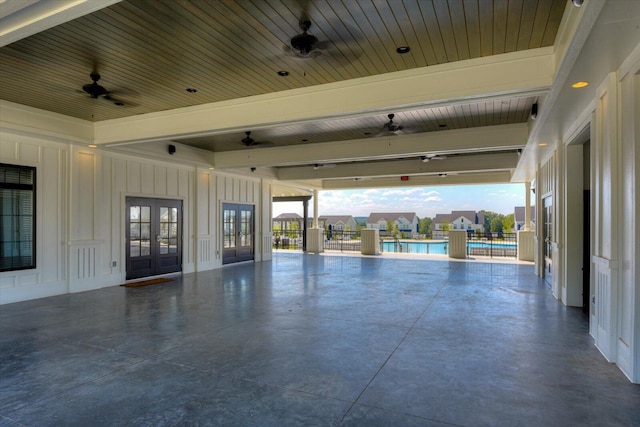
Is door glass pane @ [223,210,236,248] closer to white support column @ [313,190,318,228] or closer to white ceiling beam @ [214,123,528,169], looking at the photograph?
white ceiling beam @ [214,123,528,169]

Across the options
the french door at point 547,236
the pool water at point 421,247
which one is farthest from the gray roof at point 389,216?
the french door at point 547,236

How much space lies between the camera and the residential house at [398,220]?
1682 inches

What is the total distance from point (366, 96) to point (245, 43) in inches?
66.4

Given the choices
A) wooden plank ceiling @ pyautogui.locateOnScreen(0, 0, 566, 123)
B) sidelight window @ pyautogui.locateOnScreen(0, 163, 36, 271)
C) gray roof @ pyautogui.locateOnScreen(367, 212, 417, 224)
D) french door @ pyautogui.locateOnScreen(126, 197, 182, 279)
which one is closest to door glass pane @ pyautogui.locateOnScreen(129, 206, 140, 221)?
french door @ pyautogui.locateOnScreen(126, 197, 182, 279)

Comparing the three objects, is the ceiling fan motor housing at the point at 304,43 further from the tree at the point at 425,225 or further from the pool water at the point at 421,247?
the tree at the point at 425,225

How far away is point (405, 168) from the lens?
36.2 ft

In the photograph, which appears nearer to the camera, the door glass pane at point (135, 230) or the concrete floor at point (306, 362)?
the concrete floor at point (306, 362)

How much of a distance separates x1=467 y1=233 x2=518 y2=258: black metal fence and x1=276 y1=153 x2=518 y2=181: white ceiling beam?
13.8ft

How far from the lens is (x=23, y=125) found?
5.99 meters

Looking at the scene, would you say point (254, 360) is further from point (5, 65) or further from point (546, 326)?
point (5, 65)

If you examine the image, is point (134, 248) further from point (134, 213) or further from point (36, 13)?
point (36, 13)

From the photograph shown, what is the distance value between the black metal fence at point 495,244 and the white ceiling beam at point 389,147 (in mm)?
6880

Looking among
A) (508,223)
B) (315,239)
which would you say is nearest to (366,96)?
(315,239)

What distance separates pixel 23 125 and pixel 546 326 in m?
8.36
